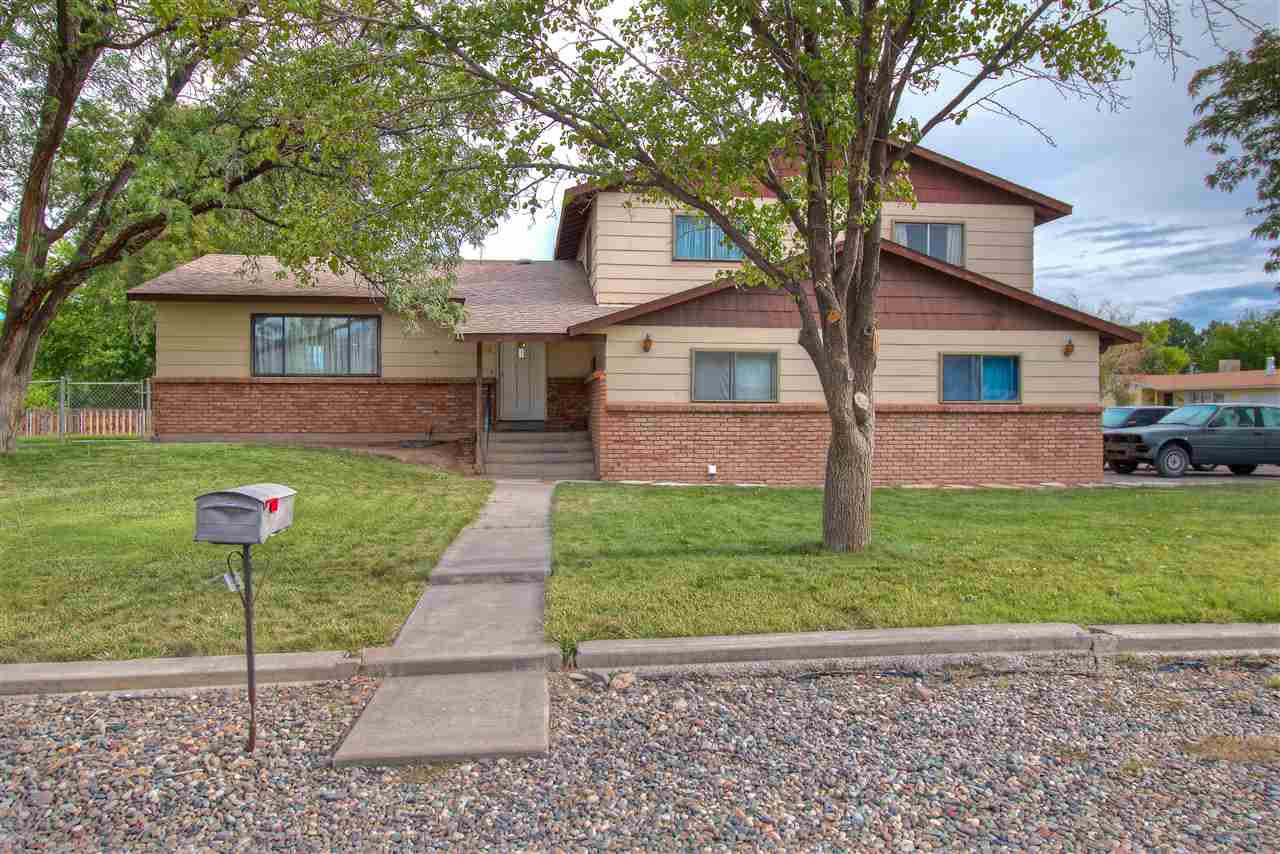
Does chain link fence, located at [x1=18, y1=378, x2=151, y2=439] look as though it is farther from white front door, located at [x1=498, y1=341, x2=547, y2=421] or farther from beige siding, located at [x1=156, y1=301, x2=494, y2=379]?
white front door, located at [x1=498, y1=341, x2=547, y2=421]

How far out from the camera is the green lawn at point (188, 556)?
5.87 metres

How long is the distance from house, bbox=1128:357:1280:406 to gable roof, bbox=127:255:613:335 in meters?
35.4

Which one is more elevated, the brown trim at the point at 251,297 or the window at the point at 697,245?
the window at the point at 697,245

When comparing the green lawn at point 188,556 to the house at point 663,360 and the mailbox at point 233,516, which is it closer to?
the mailbox at point 233,516

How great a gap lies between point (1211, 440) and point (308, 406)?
17.8 metres

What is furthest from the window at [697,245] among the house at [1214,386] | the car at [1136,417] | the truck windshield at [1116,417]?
the house at [1214,386]

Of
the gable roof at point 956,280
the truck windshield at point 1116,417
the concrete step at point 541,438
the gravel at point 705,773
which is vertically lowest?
the gravel at point 705,773

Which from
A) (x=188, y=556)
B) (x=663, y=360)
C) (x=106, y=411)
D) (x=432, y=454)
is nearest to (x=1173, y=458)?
(x=663, y=360)

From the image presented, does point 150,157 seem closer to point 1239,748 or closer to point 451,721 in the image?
point 451,721

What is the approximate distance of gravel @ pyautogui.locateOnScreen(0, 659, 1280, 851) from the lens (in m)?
3.51

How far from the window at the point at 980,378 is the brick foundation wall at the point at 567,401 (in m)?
7.04

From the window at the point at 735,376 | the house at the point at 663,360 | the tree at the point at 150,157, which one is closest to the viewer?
the tree at the point at 150,157

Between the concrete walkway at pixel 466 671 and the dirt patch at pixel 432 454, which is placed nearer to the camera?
the concrete walkway at pixel 466 671

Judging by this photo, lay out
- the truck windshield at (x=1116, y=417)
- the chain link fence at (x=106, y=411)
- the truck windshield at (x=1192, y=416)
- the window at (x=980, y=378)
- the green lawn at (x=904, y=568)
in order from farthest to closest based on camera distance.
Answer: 1. the chain link fence at (x=106, y=411)
2. the truck windshield at (x=1116, y=417)
3. the truck windshield at (x=1192, y=416)
4. the window at (x=980, y=378)
5. the green lawn at (x=904, y=568)
